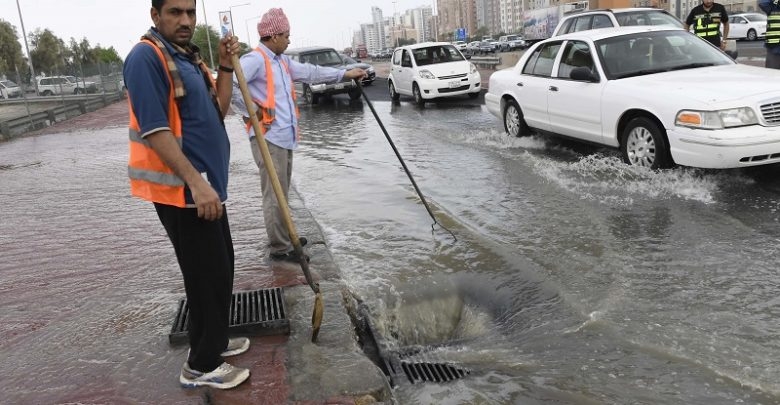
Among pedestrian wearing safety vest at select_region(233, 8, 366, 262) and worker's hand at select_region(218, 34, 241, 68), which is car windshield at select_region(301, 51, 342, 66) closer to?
pedestrian wearing safety vest at select_region(233, 8, 366, 262)

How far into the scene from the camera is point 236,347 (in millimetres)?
3549

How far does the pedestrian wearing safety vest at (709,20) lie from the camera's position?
11.6 meters

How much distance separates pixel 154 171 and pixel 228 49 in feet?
2.71

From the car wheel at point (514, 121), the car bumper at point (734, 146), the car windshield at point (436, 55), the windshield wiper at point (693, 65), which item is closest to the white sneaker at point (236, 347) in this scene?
the car bumper at point (734, 146)

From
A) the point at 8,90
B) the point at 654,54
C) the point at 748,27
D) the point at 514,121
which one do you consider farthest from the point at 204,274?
the point at 748,27

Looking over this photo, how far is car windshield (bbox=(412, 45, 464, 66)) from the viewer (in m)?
17.5

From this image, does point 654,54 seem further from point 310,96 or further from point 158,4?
point 310,96

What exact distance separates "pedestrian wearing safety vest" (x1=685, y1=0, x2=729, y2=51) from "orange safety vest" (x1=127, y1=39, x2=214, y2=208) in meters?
11.3

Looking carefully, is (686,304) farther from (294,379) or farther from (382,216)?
(382,216)

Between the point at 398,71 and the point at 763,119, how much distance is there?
13.1 m

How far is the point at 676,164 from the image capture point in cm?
684

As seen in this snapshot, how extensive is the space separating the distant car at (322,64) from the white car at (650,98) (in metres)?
11.4

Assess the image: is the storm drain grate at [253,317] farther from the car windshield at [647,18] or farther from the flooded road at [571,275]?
the car windshield at [647,18]

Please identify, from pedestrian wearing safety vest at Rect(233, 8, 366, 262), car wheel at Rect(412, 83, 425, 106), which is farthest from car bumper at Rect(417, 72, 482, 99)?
pedestrian wearing safety vest at Rect(233, 8, 366, 262)
